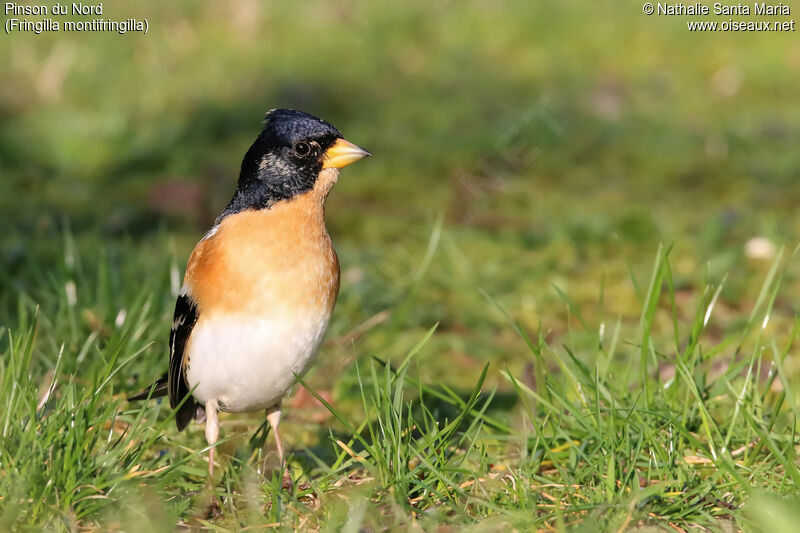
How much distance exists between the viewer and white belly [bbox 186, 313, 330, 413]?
3.52 metres

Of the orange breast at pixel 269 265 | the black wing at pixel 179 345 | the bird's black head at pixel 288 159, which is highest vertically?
the bird's black head at pixel 288 159

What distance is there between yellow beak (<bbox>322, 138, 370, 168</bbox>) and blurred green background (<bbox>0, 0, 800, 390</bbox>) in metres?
0.84

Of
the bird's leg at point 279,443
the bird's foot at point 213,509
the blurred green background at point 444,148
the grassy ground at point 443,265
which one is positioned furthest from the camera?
the blurred green background at point 444,148

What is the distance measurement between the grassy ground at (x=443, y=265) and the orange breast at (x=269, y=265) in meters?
0.35

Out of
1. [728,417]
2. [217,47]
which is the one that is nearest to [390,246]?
[728,417]

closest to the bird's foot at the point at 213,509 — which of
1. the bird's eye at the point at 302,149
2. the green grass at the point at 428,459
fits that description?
the green grass at the point at 428,459

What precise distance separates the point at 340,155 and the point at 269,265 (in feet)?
1.76

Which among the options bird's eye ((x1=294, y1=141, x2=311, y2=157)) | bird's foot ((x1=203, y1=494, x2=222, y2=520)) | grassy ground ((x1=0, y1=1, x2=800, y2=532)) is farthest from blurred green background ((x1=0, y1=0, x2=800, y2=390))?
bird's foot ((x1=203, y1=494, x2=222, y2=520))

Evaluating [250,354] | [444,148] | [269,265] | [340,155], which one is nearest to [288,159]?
[340,155]

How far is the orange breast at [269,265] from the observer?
11.6 ft

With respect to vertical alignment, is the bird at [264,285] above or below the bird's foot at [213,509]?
above

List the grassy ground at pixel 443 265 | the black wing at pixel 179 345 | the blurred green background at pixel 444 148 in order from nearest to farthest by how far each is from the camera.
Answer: the grassy ground at pixel 443 265
the black wing at pixel 179 345
the blurred green background at pixel 444 148

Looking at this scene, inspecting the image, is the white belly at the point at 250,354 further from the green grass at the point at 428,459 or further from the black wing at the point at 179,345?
the green grass at the point at 428,459

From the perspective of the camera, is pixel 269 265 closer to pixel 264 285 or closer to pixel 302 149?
pixel 264 285
